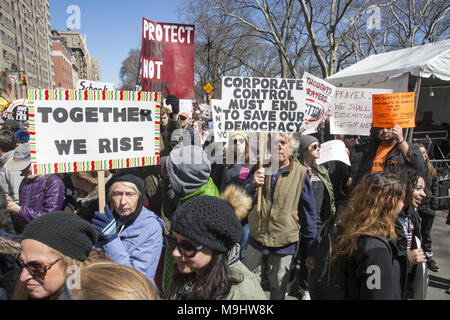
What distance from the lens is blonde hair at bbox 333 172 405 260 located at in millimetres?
1804

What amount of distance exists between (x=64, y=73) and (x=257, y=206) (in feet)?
281

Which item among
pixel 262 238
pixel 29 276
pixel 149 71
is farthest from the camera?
pixel 149 71

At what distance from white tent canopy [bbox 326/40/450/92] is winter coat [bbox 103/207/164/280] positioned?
297 inches

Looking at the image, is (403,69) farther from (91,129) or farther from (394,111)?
(91,129)

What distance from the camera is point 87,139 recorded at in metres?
2.33

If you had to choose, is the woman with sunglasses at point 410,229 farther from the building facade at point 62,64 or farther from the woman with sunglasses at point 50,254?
the building facade at point 62,64

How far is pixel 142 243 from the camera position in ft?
7.19

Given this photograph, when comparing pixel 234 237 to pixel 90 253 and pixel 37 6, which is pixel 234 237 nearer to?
pixel 90 253

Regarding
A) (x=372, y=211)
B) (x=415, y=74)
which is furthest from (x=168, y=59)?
(x=415, y=74)

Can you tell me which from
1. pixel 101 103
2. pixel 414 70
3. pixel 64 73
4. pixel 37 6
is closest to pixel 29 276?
pixel 101 103

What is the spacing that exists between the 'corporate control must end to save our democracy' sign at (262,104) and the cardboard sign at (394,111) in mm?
1253

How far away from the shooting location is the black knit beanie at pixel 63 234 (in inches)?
58.4

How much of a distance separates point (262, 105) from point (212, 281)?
7.20 ft

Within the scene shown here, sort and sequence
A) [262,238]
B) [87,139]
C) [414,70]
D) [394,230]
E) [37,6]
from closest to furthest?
[394,230] → [87,139] → [262,238] → [414,70] → [37,6]
